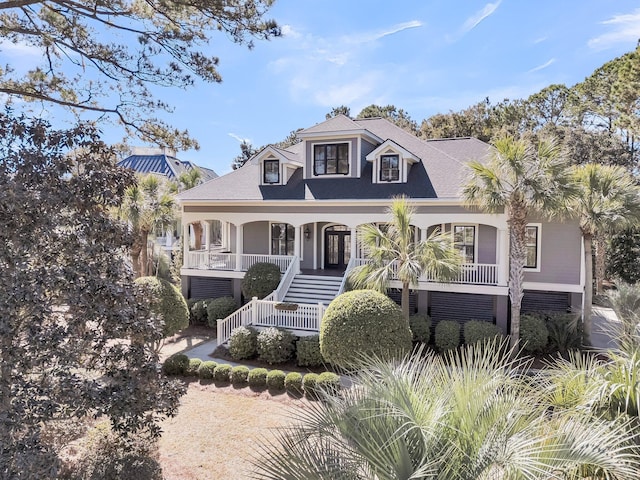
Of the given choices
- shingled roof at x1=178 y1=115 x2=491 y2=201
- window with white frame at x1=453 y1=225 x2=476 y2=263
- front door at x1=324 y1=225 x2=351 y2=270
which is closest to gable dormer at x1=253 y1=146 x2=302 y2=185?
shingled roof at x1=178 y1=115 x2=491 y2=201

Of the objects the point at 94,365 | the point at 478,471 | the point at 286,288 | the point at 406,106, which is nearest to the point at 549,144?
the point at 286,288

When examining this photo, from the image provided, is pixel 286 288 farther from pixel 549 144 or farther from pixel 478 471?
pixel 478 471

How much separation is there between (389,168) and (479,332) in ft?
25.1

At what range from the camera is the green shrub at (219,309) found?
57.6ft

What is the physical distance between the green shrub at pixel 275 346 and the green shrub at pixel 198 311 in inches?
218

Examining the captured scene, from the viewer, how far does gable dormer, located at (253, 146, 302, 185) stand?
19.5m

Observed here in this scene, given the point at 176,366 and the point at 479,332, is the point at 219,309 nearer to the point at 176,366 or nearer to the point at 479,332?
the point at 176,366

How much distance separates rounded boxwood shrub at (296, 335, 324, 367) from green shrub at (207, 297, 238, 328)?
521cm

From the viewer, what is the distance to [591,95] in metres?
33.8

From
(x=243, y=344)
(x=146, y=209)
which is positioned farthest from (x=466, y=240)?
(x=146, y=209)

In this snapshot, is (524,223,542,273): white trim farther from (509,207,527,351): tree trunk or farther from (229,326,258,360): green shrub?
(229,326,258,360): green shrub

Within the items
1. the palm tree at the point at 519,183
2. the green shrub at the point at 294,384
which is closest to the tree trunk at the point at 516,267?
the palm tree at the point at 519,183

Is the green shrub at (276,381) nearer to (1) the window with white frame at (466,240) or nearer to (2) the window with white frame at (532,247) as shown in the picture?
(1) the window with white frame at (466,240)

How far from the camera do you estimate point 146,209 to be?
58.6ft
